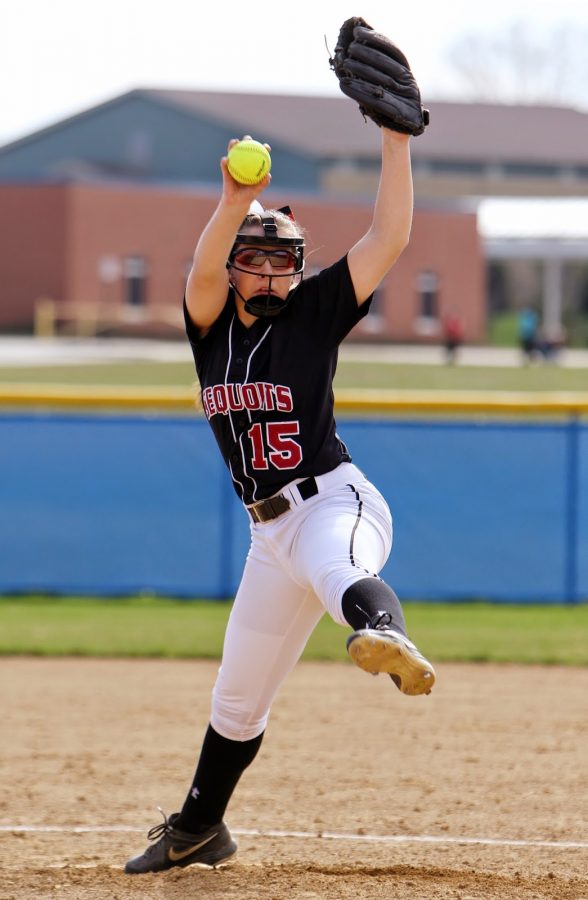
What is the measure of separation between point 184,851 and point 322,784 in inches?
50.8

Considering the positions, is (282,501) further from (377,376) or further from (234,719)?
(377,376)

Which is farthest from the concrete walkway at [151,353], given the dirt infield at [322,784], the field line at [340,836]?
the field line at [340,836]

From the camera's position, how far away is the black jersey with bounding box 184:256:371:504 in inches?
146

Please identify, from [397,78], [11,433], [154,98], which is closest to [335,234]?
[154,98]

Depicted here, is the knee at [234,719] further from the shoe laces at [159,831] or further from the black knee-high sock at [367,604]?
the black knee-high sock at [367,604]

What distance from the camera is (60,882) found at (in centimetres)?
396

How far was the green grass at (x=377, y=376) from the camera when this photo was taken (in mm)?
23422

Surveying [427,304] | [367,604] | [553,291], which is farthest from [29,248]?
A: [367,604]

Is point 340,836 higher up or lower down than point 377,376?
higher up

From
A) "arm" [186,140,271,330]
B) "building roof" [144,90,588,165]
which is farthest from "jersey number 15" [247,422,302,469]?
"building roof" [144,90,588,165]

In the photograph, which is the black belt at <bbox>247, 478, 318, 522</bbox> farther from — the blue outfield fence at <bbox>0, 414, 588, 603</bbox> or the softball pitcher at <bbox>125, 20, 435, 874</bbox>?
the blue outfield fence at <bbox>0, 414, 588, 603</bbox>

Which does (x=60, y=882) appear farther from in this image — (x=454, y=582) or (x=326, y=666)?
(x=454, y=582)

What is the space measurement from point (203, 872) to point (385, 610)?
1263 mm

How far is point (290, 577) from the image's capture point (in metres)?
3.79
